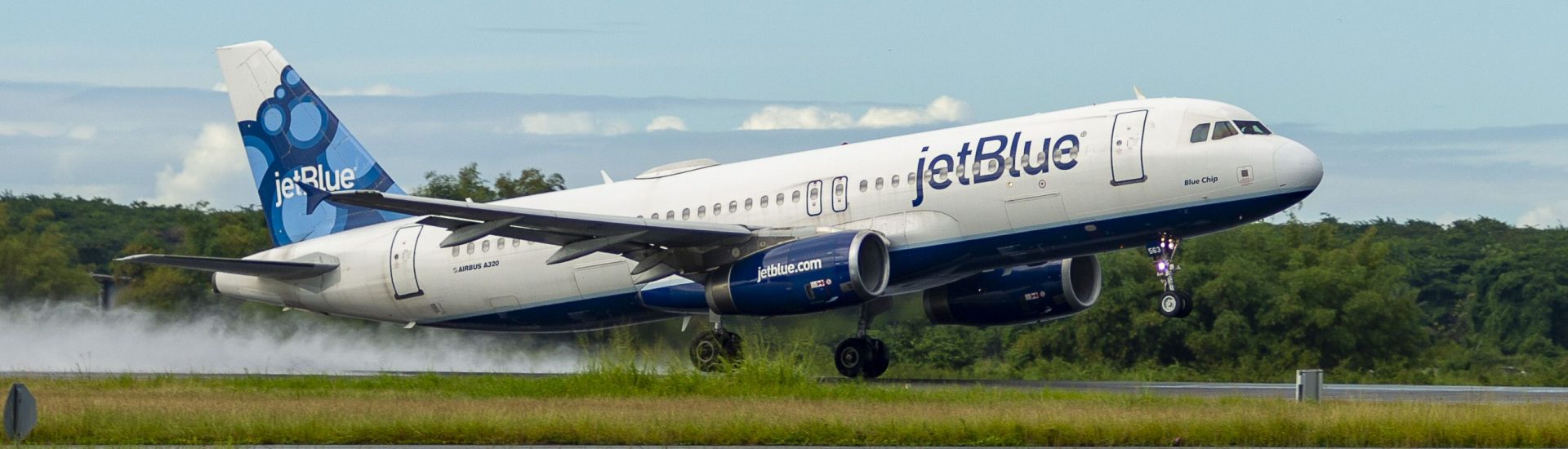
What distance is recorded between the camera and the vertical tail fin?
1448 inches

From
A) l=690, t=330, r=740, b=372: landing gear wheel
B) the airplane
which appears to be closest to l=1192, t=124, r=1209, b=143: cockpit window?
the airplane

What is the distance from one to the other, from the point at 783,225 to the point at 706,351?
2.52m

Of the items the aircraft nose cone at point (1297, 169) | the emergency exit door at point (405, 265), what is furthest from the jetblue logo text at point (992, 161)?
the emergency exit door at point (405, 265)

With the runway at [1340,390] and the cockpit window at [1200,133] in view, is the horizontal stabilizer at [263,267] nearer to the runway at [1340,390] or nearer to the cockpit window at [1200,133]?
the runway at [1340,390]

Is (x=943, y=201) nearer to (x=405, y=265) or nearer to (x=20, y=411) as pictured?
(x=405, y=265)

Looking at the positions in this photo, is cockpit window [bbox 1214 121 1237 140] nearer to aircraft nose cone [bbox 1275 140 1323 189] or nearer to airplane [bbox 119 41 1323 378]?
airplane [bbox 119 41 1323 378]

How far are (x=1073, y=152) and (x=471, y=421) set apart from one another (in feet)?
41.2

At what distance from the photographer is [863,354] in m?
32.6

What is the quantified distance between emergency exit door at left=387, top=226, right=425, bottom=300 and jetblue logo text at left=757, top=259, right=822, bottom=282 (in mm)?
8334

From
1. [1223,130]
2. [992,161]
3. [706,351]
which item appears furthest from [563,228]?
[1223,130]

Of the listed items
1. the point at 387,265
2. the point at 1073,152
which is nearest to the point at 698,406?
the point at 1073,152

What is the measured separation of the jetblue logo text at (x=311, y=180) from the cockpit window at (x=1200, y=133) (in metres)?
16.8

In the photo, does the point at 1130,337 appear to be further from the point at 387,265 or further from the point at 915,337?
the point at 387,265

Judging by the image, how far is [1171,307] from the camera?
92.6 feet
